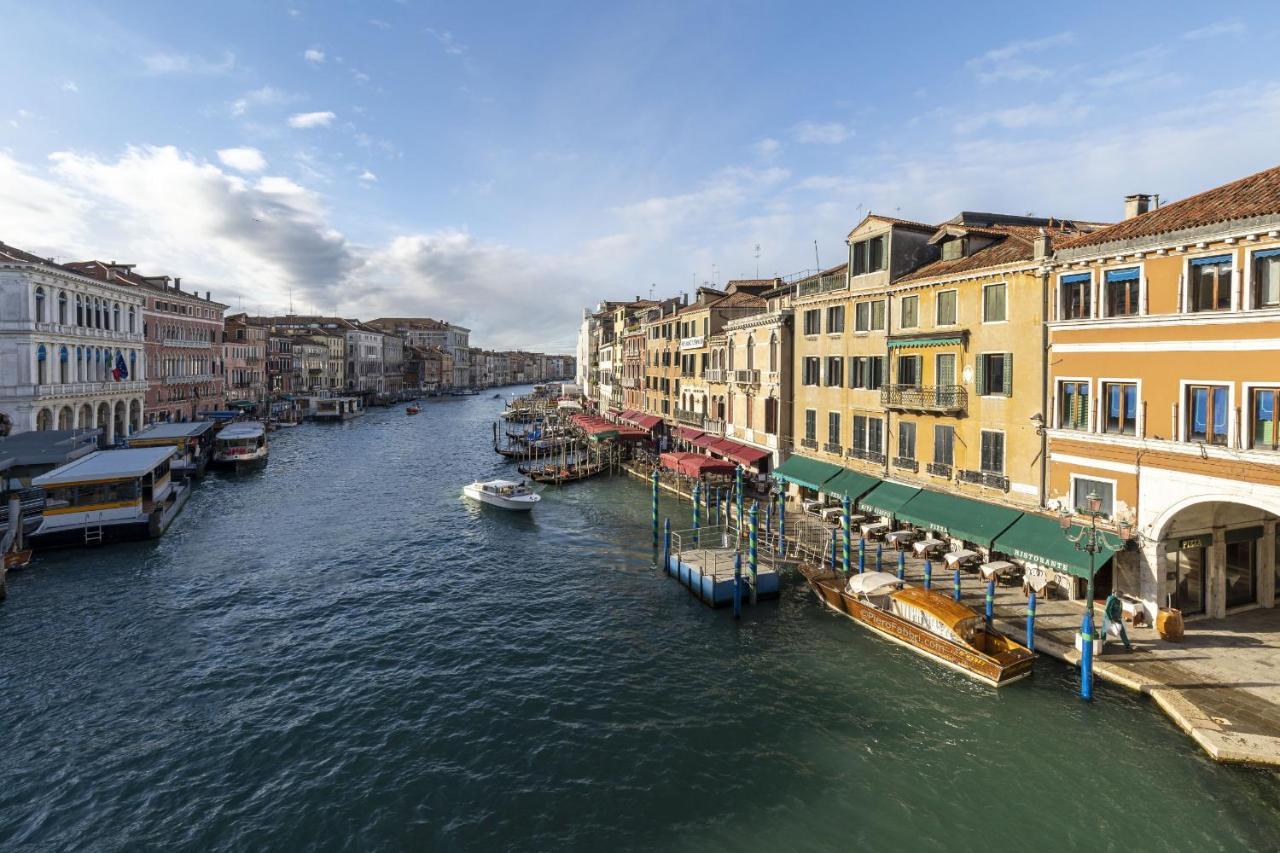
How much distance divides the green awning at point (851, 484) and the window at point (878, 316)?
765 centimetres

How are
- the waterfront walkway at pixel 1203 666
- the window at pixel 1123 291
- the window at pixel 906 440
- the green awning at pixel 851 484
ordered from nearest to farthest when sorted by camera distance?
the waterfront walkway at pixel 1203 666, the window at pixel 1123 291, the window at pixel 906 440, the green awning at pixel 851 484

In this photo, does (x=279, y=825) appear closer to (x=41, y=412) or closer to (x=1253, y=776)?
(x=1253, y=776)

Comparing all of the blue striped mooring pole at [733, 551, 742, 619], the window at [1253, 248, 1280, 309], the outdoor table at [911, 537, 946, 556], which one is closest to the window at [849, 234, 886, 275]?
the outdoor table at [911, 537, 946, 556]

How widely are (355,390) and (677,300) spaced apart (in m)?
111

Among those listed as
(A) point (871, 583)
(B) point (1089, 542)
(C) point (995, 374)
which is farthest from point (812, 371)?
(B) point (1089, 542)

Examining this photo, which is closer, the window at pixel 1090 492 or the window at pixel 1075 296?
the window at pixel 1090 492

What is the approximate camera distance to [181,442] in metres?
58.3

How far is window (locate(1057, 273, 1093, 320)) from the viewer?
77.1 feet

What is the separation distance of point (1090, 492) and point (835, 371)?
50.6ft

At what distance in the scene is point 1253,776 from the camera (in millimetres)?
15109

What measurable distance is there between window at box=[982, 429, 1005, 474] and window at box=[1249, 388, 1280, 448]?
8.38m

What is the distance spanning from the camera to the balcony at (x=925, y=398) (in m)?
28.4

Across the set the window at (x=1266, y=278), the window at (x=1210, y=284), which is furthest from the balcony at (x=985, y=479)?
the window at (x=1266, y=278)

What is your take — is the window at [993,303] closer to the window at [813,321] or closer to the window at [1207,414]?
the window at [1207,414]
